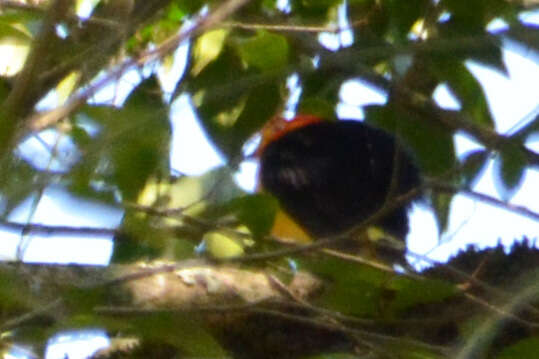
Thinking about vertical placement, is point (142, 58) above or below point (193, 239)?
above

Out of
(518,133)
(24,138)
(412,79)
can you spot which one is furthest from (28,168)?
(412,79)

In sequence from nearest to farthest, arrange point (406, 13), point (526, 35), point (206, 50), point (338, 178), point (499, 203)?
1. point (526, 35)
2. point (499, 203)
3. point (406, 13)
4. point (206, 50)
5. point (338, 178)

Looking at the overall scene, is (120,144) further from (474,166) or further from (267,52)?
(267,52)

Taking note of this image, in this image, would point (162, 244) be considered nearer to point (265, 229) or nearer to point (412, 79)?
point (265, 229)

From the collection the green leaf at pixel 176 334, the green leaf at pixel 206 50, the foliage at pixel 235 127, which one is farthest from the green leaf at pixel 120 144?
the green leaf at pixel 206 50

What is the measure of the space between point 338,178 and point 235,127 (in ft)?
5.27

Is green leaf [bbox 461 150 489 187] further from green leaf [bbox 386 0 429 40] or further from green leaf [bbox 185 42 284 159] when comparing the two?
green leaf [bbox 386 0 429 40]

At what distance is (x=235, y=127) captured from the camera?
1458mm

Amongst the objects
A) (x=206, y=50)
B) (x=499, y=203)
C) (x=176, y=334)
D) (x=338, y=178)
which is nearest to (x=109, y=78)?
(x=176, y=334)

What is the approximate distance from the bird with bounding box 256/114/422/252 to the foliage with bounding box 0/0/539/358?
64 cm

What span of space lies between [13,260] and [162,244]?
0.55ft

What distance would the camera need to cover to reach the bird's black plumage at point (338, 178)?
283cm

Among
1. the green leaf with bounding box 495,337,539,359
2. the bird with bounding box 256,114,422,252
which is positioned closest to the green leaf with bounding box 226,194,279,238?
the green leaf with bounding box 495,337,539,359

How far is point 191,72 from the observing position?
175 cm
